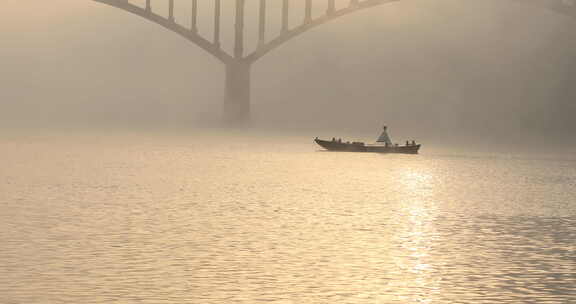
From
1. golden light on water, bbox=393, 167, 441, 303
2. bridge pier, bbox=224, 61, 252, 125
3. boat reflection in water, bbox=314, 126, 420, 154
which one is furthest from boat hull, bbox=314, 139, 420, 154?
bridge pier, bbox=224, 61, 252, 125

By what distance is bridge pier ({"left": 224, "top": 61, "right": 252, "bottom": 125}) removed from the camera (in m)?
108

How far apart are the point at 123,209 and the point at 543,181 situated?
23684 millimetres

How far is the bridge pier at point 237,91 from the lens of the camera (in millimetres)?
108375

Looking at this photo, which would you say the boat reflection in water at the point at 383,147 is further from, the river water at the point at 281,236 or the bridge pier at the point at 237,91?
the bridge pier at the point at 237,91

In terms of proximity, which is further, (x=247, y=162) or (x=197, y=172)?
(x=247, y=162)

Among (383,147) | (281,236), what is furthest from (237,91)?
(281,236)

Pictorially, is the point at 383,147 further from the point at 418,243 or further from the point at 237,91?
the point at 418,243

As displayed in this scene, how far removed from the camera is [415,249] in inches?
1086

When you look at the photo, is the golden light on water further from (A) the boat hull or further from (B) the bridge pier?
(B) the bridge pier

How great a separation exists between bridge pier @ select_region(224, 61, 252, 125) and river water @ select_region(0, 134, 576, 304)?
1957 inches

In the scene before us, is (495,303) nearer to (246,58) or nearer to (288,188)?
(288,188)

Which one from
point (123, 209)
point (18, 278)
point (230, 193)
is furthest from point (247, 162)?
point (18, 278)

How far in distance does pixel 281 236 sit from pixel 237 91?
81360 millimetres

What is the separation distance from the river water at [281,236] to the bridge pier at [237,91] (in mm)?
49707
